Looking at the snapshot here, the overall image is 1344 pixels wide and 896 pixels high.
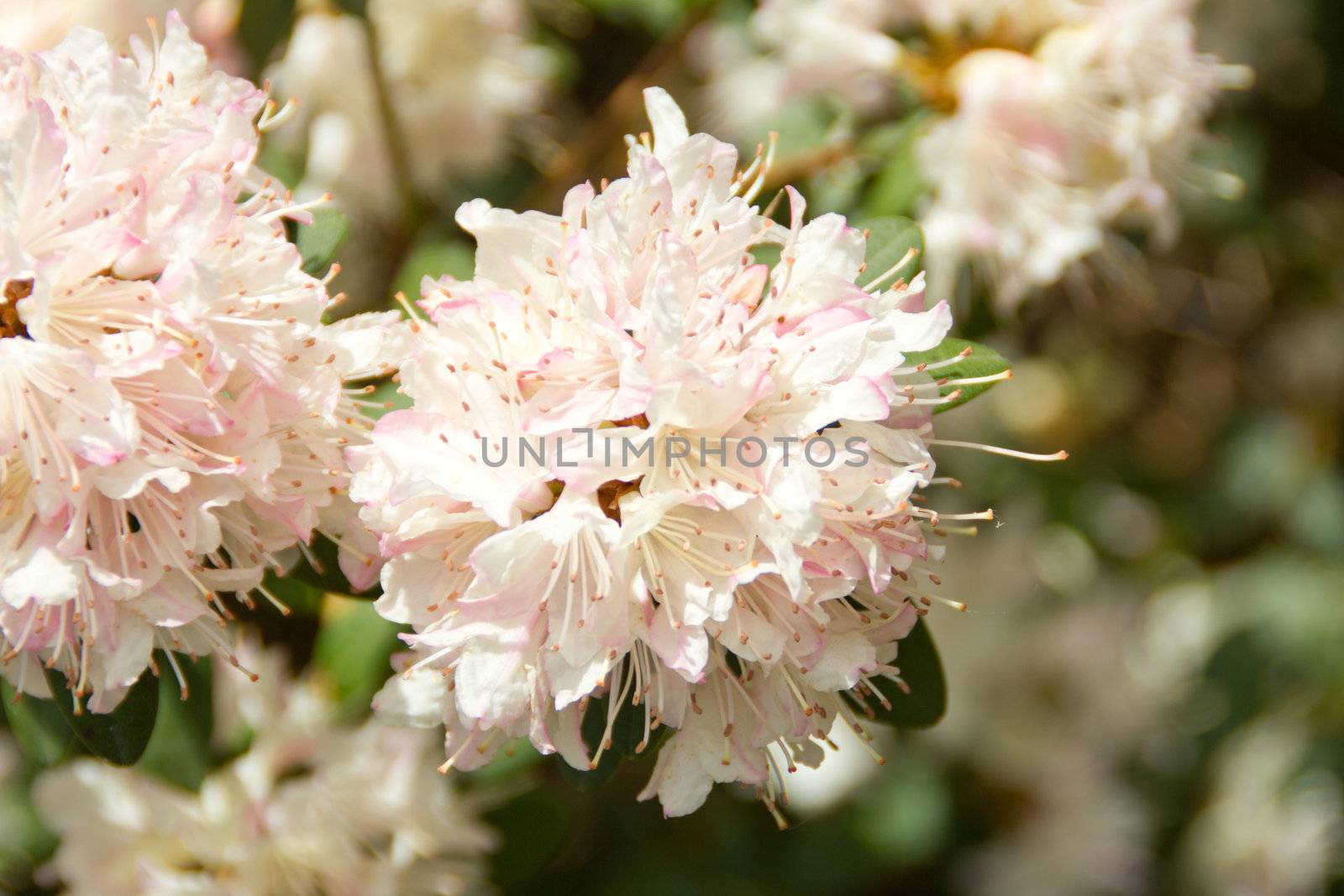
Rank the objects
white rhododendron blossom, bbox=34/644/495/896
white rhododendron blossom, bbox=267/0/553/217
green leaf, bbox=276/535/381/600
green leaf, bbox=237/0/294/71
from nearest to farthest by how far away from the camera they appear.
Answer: green leaf, bbox=276/535/381/600
white rhododendron blossom, bbox=34/644/495/896
green leaf, bbox=237/0/294/71
white rhododendron blossom, bbox=267/0/553/217

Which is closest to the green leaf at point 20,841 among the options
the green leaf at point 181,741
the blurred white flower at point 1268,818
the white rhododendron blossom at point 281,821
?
the white rhododendron blossom at point 281,821

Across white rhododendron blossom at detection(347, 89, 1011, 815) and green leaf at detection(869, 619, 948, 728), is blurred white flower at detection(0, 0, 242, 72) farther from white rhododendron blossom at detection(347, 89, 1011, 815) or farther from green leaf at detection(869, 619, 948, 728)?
green leaf at detection(869, 619, 948, 728)

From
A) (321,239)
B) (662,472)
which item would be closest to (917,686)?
(662,472)

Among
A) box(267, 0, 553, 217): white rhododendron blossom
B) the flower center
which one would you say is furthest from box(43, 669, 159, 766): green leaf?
box(267, 0, 553, 217): white rhododendron blossom

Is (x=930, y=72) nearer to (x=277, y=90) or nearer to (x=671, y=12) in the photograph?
(x=671, y=12)

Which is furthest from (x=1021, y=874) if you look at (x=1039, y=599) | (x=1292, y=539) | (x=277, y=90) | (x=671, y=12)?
(x=277, y=90)

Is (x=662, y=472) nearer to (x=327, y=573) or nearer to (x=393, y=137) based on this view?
(x=327, y=573)
